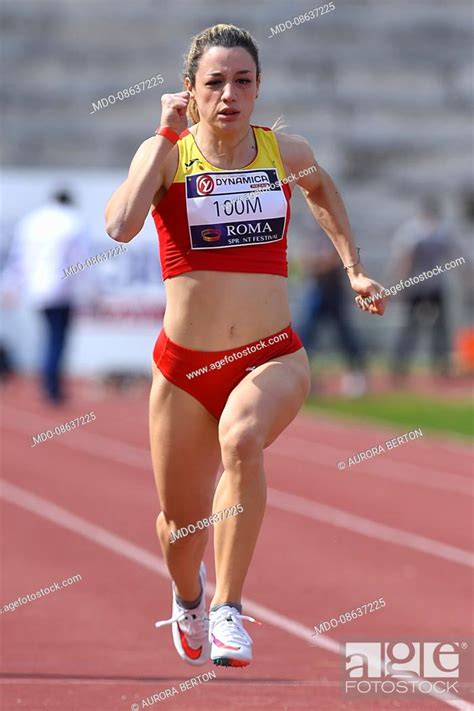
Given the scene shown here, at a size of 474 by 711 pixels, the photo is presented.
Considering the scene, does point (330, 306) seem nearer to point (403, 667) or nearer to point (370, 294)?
point (403, 667)

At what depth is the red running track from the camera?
5648 millimetres

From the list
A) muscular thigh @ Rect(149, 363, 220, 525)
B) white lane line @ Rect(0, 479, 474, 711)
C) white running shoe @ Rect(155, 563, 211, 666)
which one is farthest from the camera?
white lane line @ Rect(0, 479, 474, 711)

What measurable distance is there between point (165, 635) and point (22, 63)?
728 inches

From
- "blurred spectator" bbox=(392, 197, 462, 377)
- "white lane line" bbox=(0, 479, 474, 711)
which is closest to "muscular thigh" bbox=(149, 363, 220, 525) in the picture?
"white lane line" bbox=(0, 479, 474, 711)

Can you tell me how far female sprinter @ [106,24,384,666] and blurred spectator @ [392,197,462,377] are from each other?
1324cm

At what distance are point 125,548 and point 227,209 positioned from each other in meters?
4.20

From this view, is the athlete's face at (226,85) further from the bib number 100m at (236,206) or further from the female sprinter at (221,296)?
the bib number 100m at (236,206)

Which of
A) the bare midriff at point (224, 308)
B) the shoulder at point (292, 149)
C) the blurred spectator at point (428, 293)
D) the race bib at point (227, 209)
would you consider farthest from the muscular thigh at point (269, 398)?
the blurred spectator at point (428, 293)

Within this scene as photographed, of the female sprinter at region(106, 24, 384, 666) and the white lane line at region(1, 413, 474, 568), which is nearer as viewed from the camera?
the female sprinter at region(106, 24, 384, 666)

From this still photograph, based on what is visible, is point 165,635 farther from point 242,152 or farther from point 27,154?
point 27,154

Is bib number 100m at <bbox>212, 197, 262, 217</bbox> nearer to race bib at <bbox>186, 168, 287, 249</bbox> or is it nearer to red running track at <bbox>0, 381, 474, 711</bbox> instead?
race bib at <bbox>186, 168, 287, 249</bbox>

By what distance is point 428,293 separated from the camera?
18438 mm

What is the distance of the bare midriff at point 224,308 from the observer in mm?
4789

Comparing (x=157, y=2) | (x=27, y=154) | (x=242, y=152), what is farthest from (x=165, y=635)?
(x=157, y=2)
